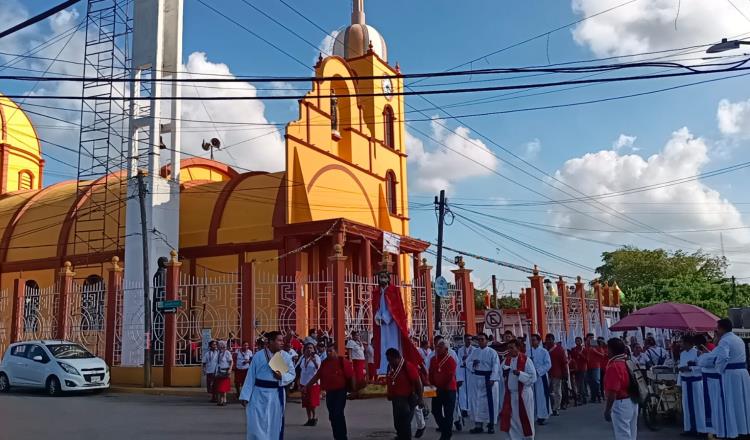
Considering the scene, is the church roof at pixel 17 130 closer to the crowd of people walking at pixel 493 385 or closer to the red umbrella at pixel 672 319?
the crowd of people walking at pixel 493 385

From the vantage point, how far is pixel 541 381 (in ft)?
42.3

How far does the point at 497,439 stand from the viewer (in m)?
10.9

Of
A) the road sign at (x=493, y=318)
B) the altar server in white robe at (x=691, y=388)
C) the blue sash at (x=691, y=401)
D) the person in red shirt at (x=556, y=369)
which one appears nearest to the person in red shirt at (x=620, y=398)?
the altar server in white robe at (x=691, y=388)

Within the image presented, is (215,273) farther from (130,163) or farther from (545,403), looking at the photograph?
(545,403)

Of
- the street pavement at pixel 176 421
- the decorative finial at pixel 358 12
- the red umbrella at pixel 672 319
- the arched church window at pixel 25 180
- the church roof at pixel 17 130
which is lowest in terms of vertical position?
the street pavement at pixel 176 421

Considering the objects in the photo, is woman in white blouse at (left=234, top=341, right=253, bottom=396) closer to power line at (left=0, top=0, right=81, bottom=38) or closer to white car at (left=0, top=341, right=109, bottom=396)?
white car at (left=0, top=341, right=109, bottom=396)

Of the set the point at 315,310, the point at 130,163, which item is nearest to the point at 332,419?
the point at 315,310

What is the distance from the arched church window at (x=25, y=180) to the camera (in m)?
38.5

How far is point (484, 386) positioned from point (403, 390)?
3.37 metres

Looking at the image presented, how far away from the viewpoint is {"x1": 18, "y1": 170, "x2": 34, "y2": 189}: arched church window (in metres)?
38.5

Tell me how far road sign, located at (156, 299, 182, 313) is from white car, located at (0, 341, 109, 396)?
6.75ft

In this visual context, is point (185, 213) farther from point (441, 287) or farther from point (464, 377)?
point (464, 377)

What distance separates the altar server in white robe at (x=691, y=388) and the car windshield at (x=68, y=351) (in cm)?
1439

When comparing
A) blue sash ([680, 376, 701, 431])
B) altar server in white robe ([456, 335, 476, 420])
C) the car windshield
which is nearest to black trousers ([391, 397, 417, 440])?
altar server in white robe ([456, 335, 476, 420])
